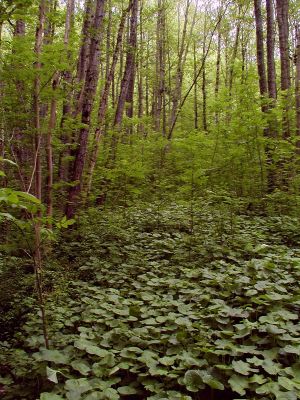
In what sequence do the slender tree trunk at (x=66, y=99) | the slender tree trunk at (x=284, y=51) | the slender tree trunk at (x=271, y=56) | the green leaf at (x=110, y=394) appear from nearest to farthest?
the green leaf at (x=110, y=394) < the slender tree trunk at (x=66, y=99) < the slender tree trunk at (x=284, y=51) < the slender tree trunk at (x=271, y=56)

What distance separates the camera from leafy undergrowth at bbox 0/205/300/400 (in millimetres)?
2801

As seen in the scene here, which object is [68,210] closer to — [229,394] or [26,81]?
[26,81]

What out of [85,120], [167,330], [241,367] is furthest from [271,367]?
[85,120]

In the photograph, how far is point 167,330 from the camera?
3.54 metres

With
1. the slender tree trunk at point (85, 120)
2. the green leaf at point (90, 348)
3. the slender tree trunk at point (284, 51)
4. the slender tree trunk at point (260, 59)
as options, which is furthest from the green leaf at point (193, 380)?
the slender tree trunk at point (260, 59)

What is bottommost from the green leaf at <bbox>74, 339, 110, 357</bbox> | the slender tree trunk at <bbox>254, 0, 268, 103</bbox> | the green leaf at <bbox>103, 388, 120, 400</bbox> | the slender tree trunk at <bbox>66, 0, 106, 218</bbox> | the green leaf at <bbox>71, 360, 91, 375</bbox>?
the green leaf at <bbox>103, 388, 120, 400</bbox>

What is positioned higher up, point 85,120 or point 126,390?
point 85,120

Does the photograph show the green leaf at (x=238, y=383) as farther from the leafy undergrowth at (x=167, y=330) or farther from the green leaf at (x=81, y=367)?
the green leaf at (x=81, y=367)

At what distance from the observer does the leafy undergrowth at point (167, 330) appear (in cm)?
280

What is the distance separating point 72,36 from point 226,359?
19.0 feet

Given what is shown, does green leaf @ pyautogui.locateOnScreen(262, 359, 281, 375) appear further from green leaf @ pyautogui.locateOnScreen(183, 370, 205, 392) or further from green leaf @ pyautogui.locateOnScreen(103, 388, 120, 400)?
green leaf @ pyautogui.locateOnScreen(103, 388, 120, 400)

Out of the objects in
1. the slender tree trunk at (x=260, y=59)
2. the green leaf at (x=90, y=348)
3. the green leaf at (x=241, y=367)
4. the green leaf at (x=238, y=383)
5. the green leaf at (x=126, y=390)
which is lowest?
the green leaf at (x=126, y=390)

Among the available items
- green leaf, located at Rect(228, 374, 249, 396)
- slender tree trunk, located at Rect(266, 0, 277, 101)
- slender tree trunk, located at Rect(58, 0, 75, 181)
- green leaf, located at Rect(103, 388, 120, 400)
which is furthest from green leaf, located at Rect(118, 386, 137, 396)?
slender tree trunk, located at Rect(266, 0, 277, 101)

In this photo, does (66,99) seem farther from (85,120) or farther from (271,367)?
(271,367)
